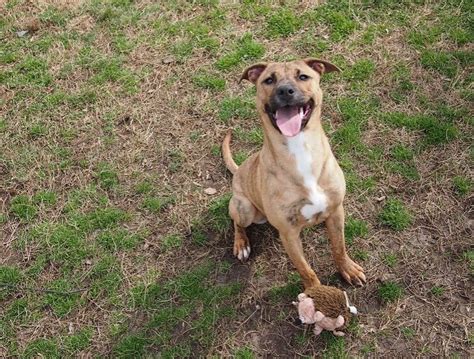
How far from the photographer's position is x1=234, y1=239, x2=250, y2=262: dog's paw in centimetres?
507

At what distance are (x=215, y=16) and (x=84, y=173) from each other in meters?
2.76

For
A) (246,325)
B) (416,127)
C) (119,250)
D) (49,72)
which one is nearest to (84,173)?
(119,250)

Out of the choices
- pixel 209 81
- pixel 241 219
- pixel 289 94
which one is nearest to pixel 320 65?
pixel 289 94

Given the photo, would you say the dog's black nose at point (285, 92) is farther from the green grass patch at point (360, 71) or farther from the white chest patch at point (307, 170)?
the green grass patch at point (360, 71)

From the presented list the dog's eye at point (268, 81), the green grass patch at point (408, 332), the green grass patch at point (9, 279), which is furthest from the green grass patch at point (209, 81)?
the green grass patch at point (408, 332)

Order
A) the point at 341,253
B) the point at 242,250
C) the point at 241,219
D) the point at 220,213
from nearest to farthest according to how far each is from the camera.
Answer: the point at 341,253 < the point at 241,219 < the point at 242,250 < the point at 220,213

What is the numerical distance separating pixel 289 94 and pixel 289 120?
19cm

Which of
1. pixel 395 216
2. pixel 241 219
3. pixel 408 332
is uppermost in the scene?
pixel 241 219

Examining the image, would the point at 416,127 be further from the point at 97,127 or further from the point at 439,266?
the point at 97,127

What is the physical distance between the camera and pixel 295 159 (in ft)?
13.5

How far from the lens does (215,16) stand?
7207mm

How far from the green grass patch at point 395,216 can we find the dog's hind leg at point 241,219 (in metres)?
1.25

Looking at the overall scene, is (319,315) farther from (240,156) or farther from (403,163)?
(240,156)

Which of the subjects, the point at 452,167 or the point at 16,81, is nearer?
the point at 452,167
